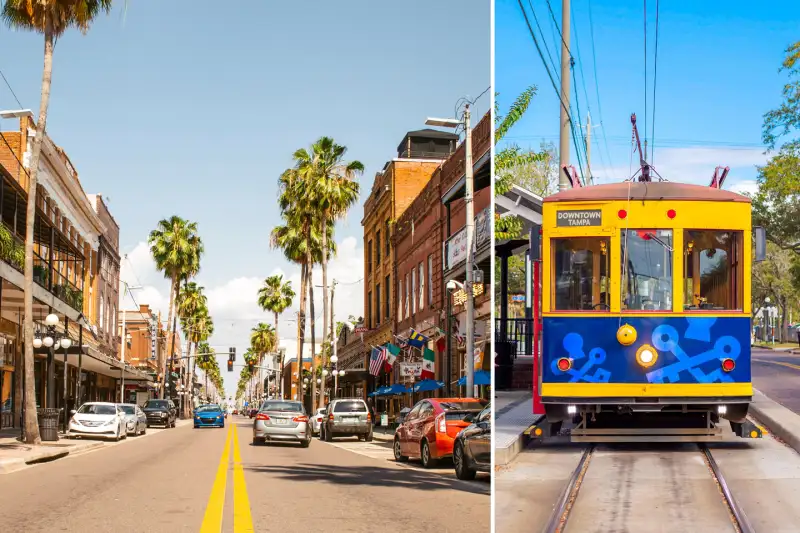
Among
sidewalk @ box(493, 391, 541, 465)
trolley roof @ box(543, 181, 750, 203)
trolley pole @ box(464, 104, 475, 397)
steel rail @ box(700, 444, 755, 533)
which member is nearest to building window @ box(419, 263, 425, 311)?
trolley pole @ box(464, 104, 475, 397)

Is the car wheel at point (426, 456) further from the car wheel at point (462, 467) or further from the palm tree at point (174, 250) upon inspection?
the palm tree at point (174, 250)


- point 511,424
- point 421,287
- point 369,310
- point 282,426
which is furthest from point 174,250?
point 511,424

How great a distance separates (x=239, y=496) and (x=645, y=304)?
5800 millimetres

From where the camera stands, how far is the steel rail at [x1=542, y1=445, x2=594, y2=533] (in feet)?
25.9

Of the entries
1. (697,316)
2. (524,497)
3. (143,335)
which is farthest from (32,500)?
(143,335)

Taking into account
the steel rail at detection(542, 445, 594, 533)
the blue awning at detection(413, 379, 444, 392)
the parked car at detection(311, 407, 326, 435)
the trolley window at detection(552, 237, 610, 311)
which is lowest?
the parked car at detection(311, 407, 326, 435)

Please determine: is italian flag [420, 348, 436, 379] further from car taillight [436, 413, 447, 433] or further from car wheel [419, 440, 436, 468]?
car taillight [436, 413, 447, 433]

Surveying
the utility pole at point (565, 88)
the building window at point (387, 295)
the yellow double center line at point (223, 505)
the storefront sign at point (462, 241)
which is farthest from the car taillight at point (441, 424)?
the building window at point (387, 295)

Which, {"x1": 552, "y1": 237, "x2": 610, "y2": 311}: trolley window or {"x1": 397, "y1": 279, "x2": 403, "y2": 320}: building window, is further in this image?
{"x1": 397, "y1": 279, "x2": 403, "y2": 320}: building window

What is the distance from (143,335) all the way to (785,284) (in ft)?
272

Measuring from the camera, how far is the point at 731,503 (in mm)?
8477

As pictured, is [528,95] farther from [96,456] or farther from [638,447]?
[96,456]

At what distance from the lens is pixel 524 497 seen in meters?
9.30

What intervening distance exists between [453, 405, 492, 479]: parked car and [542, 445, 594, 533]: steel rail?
3.98 metres
